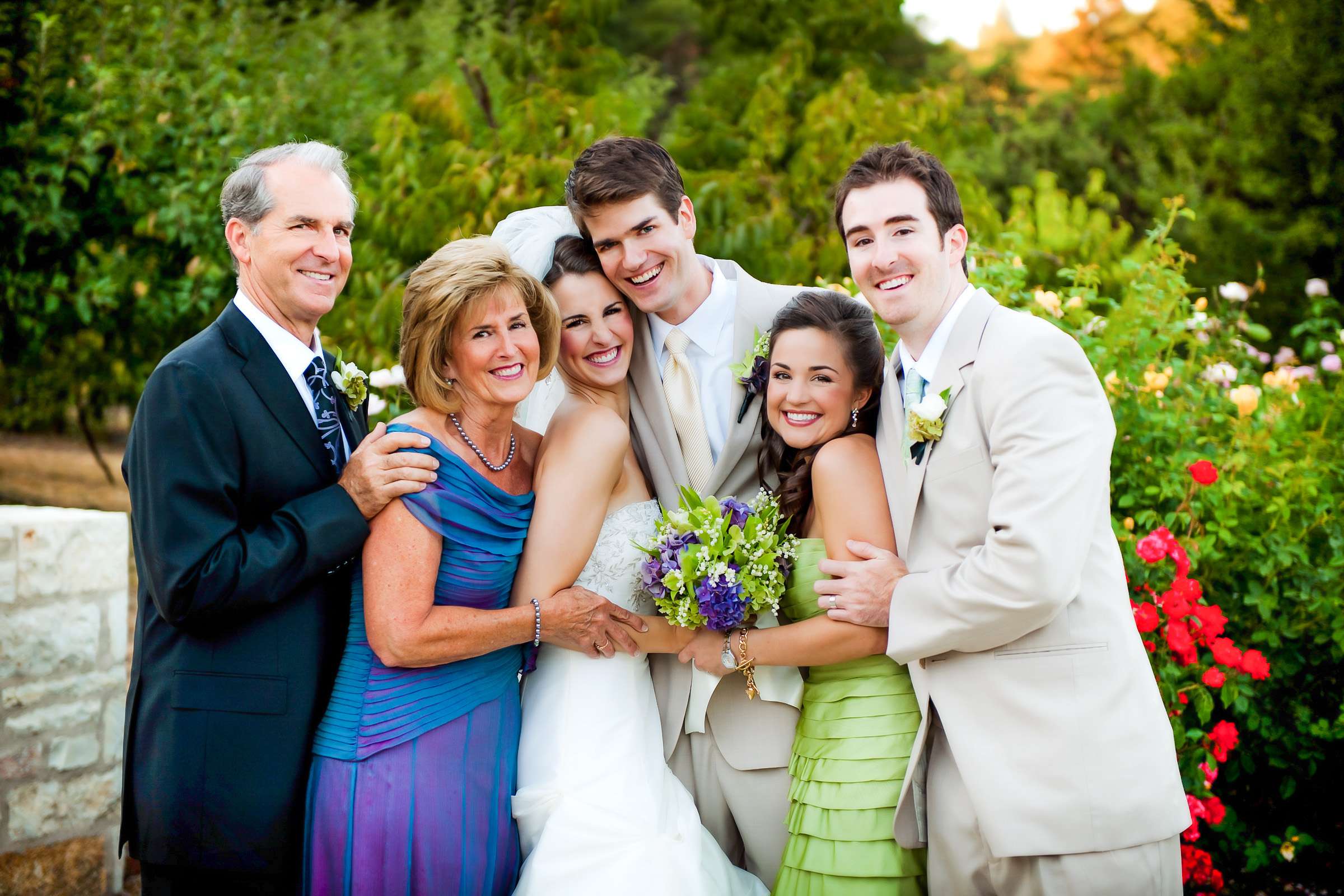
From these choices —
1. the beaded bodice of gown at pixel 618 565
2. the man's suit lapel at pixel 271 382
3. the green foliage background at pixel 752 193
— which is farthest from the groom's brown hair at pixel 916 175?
the man's suit lapel at pixel 271 382

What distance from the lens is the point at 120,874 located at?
4500 mm

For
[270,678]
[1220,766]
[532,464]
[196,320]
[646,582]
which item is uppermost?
[196,320]

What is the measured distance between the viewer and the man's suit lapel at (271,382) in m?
2.85

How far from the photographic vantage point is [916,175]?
9.89ft

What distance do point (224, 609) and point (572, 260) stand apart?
1.63 m

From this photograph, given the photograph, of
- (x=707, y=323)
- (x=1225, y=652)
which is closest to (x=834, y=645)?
(x=707, y=323)

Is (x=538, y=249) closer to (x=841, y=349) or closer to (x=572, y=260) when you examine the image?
(x=572, y=260)

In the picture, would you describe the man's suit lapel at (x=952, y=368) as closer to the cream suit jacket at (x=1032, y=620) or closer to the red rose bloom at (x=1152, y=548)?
the cream suit jacket at (x=1032, y=620)

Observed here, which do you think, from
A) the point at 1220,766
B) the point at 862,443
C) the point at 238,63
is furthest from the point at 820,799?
the point at 238,63

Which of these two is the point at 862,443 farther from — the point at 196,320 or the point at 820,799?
the point at 196,320

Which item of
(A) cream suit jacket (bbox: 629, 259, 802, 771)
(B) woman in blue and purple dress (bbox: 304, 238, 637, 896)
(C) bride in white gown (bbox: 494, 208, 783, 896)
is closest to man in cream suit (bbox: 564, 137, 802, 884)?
(A) cream suit jacket (bbox: 629, 259, 802, 771)

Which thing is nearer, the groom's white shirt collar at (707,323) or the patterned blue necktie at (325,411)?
the patterned blue necktie at (325,411)

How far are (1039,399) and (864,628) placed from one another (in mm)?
792

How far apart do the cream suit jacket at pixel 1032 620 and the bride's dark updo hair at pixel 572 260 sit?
133 cm
